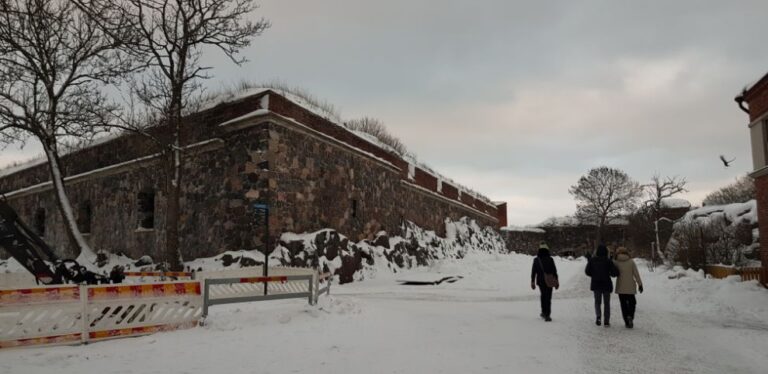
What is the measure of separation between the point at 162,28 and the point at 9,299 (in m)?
9.60

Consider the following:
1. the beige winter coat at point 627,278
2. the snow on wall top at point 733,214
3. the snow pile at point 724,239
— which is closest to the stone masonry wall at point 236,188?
Answer: the beige winter coat at point 627,278

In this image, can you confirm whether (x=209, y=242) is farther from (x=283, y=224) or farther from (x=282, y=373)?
(x=282, y=373)

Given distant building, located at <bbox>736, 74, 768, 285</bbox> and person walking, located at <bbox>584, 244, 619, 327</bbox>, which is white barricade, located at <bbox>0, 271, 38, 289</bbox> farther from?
distant building, located at <bbox>736, 74, 768, 285</bbox>

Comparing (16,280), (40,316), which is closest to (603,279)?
(40,316)

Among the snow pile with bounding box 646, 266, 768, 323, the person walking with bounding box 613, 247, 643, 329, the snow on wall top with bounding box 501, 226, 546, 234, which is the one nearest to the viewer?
the person walking with bounding box 613, 247, 643, 329

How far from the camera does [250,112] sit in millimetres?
14422

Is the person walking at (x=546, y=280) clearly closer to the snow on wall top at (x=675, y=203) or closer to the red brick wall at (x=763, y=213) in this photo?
the red brick wall at (x=763, y=213)

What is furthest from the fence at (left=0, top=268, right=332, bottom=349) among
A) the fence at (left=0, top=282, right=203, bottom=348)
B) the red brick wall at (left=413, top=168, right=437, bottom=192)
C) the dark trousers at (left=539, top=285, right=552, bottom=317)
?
the red brick wall at (left=413, top=168, right=437, bottom=192)

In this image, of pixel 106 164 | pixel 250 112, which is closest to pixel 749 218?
pixel 250 112

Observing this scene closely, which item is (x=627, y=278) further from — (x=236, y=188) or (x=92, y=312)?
(x=236, y=188)

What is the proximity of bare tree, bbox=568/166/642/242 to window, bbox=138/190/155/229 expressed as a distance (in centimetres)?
4438

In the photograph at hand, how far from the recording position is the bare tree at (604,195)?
5056 centimetres

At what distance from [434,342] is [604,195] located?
49.4 metres

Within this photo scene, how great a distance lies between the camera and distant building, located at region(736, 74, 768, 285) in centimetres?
1337
